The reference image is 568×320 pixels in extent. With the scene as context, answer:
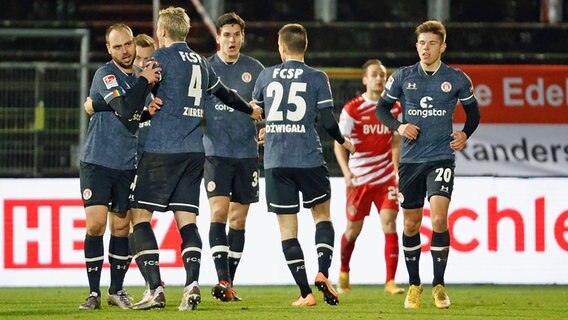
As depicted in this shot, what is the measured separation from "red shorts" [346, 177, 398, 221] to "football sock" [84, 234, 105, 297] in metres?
3.38

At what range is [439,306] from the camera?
35.1ft

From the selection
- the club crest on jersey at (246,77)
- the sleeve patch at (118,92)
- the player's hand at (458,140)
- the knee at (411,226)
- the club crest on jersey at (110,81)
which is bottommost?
the knee at (411,226)

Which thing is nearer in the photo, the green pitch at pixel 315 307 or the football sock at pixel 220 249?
the green pitch at pixel 315 307

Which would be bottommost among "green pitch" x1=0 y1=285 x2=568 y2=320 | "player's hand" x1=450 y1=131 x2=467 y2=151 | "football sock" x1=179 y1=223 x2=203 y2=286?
"green pitch" x1=0 y1=285 x2=568 y2=320

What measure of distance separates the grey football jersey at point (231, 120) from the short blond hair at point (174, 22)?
4.47 ft

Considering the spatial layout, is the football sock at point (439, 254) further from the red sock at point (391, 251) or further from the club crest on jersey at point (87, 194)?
the club crest on jersey at point (87, 194)

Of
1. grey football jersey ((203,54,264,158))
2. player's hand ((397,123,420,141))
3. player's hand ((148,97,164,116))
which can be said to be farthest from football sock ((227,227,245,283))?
player's hand ((148,97,164,116))

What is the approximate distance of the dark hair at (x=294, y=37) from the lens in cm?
1062

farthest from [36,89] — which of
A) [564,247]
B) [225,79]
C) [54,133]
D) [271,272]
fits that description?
[564,247]

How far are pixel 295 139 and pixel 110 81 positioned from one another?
1.51 metres

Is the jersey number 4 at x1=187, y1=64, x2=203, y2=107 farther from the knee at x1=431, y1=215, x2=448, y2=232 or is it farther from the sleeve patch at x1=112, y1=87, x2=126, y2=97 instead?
the knee at x1=431, y1=215, x2=448, y2=232

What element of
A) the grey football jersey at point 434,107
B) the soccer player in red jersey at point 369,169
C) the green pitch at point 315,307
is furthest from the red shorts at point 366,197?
the grey football jersey at point 434,107

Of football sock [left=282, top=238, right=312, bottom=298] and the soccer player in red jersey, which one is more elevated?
the soccer player in red jersey

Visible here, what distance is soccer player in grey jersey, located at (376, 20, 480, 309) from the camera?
1074 cm
